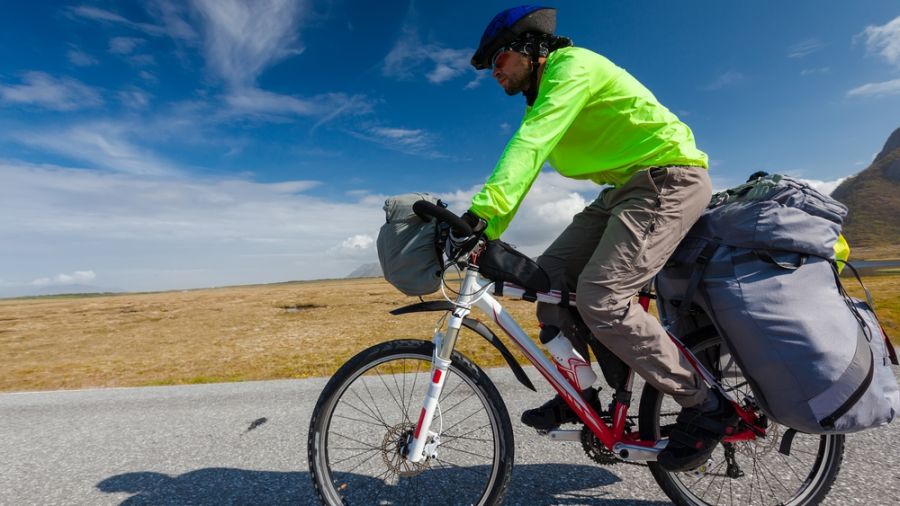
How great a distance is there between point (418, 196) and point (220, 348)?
13.5m

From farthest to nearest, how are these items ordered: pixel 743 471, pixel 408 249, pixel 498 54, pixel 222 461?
pixel 222 461 < pixel 743 471 < pixel 498 54 < pixel 408 249

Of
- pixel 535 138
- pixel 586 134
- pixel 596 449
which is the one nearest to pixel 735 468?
pixel 596 449

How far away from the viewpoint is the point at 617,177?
2994mm

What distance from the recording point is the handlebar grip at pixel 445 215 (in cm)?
230

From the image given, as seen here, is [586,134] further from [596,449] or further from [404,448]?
[404,448]

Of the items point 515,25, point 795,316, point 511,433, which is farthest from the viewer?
point 515,25

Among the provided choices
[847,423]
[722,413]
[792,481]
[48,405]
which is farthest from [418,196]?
[48,405]

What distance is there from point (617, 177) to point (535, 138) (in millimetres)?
859

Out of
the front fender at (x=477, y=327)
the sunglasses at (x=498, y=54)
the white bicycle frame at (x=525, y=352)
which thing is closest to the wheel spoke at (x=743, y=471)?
the white bicycle frame at (x=525, y=352)

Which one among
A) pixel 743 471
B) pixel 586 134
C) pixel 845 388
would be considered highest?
pixel 586 134

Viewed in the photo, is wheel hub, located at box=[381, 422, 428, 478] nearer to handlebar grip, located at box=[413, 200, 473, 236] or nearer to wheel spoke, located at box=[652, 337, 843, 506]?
handlebar grip, located at box=[413, 200, 473, 236]

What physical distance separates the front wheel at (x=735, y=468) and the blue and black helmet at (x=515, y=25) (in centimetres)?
239

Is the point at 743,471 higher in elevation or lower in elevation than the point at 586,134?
lower

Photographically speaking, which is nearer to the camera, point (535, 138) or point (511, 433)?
point (535, 138)
